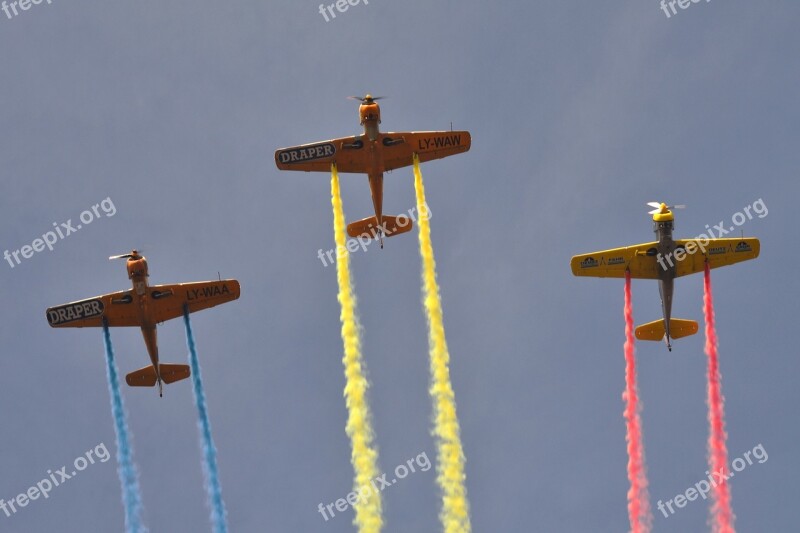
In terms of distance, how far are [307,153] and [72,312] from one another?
15370mm

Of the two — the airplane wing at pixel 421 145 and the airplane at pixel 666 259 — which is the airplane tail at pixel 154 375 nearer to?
the airplane wing at pixel 421 145

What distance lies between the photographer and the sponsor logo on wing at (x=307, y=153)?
439ft

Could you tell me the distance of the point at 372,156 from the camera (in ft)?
438

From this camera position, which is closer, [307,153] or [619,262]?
[619,262]

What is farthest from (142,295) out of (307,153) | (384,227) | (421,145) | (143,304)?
(421,145)

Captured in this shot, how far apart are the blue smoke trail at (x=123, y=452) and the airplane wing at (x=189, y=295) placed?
3.35m

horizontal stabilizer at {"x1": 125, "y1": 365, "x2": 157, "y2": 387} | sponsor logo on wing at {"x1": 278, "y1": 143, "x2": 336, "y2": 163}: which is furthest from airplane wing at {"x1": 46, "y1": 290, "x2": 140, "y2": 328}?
sponsor logo on wing at {"x1": 278, "y1": 143, "x2": 336, "y2": 163}

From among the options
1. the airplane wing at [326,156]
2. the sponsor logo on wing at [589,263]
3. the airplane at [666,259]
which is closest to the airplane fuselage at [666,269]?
the airplane at [666,259]

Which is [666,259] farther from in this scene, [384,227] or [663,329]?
[384,227]

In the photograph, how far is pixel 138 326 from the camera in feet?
435

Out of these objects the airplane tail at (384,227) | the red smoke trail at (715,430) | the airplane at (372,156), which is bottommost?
the red smoke trail at (715,430)

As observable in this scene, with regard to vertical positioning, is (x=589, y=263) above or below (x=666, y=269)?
above

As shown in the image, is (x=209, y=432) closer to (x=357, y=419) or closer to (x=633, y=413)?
(x=357, y=419)

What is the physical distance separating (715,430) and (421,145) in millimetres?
22283
